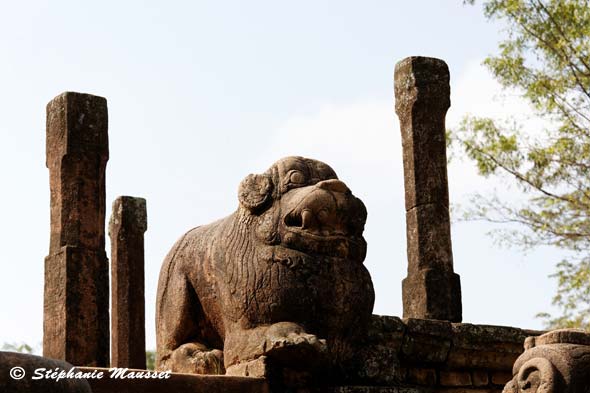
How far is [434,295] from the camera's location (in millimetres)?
11125

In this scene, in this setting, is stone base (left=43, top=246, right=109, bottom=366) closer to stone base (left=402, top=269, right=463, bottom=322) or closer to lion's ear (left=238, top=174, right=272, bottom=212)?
lion's ear (left=238, top=174, right=272, bottom=212)

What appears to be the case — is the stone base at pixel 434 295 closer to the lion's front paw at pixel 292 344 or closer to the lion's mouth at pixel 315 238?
the lion's mouth at pixel 315 238

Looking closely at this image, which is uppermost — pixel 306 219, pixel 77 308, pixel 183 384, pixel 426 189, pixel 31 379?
pixel 426 189

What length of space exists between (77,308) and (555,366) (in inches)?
140

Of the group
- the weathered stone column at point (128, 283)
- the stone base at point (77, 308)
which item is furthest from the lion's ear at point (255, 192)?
the weathered stone column at point (128, 283)

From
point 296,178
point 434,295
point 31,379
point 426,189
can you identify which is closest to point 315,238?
point 296,178

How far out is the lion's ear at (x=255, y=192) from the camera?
9.00 metres

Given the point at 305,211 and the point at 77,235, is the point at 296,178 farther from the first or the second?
the point at 77,235

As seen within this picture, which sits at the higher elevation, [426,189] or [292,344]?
[426,189]

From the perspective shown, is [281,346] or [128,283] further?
[128,283]

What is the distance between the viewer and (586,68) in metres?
16.6

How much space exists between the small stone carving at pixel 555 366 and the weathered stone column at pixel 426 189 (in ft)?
8.67

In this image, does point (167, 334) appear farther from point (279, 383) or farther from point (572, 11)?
point (572, 11)

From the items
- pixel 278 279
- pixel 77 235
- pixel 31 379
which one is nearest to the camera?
pixel 31 379
